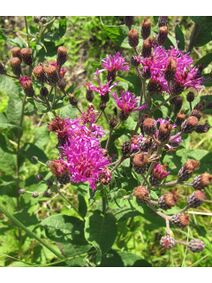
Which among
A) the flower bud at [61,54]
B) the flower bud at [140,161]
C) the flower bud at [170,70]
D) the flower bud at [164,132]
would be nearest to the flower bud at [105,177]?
the flower bud at [140,161]

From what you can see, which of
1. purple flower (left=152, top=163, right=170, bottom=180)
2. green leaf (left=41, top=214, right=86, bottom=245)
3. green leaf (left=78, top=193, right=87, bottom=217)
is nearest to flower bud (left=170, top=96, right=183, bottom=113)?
purple flower (left=152, top=163, right=170, bottom=180)

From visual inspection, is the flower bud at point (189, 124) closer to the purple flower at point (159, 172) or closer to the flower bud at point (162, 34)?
the purple flower at point (159, 172)

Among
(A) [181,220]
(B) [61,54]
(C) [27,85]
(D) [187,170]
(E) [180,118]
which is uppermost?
(B) [61,54]

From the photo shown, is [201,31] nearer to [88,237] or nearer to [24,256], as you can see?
[88,237]

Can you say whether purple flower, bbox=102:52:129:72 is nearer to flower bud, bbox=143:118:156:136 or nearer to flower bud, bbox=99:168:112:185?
flower bud, bbox=143:118:156:136

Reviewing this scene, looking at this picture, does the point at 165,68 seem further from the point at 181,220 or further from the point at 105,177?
the point at 181,220

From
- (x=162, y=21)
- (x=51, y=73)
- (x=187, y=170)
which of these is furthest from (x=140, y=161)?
(x=162, y=21)
